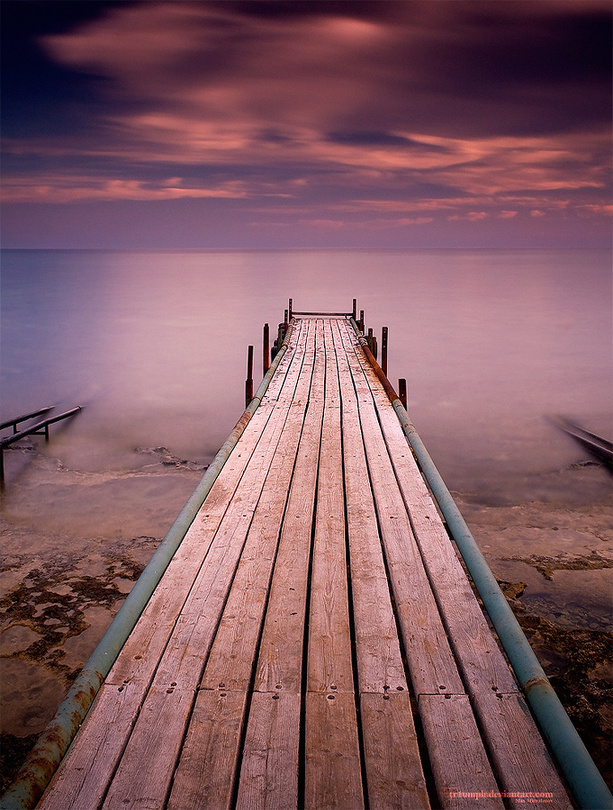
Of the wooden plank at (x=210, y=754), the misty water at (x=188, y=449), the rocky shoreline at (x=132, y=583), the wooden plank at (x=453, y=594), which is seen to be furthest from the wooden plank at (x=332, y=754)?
the misty water at (x=188, y=449)

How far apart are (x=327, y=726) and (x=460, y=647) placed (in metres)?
0.88

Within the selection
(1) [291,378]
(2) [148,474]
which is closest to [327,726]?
(1) [291,378]

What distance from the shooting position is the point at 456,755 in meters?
2.40

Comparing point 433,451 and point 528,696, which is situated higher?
point 528,696

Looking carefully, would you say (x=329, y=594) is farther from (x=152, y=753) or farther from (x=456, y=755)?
(x=152, y=753)

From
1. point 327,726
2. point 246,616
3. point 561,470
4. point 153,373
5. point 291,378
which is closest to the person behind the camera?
point 327,726

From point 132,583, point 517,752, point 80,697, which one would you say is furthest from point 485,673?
point 132,583

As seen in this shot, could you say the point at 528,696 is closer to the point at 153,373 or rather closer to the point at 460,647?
the point at 460,647

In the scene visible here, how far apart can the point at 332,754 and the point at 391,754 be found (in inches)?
9.7

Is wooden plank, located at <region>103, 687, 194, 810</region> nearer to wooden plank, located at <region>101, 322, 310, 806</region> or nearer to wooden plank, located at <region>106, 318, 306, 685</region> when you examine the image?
wooden plank, located at <region>101, 322, 310, 806</region>

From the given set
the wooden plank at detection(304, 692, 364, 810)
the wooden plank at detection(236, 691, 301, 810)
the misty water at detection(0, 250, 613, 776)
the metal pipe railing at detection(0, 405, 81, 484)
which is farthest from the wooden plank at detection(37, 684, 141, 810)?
the metal pipe railing at detection(0, 405, 81, 484)

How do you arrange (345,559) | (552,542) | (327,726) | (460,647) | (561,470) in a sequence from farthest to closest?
(561,470) < (552,542) < (345,559) < (460,647) < (327,726)

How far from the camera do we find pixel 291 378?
32.3 ft

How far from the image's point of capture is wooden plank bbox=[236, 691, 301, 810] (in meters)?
2.21
